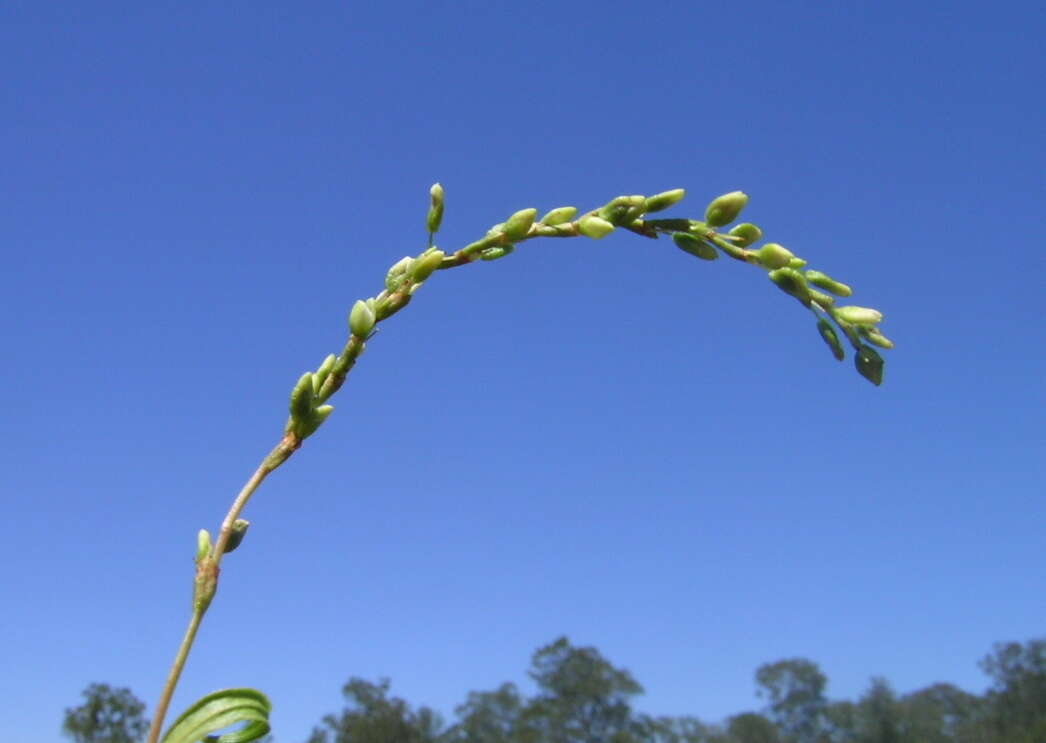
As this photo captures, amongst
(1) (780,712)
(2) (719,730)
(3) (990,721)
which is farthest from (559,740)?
(3) (990,721)

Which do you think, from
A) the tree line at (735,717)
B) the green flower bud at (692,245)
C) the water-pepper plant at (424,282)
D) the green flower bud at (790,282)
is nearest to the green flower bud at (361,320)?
the water-pepper plant at (424,282)

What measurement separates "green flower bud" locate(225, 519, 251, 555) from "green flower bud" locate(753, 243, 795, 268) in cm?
83

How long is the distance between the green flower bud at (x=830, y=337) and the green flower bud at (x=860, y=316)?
1.0 inches

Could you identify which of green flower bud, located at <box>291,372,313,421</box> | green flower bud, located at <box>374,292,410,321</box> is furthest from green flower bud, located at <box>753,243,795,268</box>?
green flower bud, located at <box>291,372,313,421</box>

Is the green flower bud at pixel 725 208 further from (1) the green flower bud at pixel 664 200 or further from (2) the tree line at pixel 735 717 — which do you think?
(2) the tree line at pixel 735 717

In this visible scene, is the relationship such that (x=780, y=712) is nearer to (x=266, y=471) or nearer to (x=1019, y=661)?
(x=1019, y=661)

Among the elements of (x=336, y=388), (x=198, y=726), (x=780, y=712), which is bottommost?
(x=198, y=726)

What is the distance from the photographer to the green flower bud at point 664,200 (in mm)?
1372

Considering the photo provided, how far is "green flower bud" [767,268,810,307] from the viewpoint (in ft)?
4.58

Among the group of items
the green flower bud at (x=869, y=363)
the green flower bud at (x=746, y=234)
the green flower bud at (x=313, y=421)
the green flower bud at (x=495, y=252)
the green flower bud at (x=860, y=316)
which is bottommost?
the green flower bud at (x=313, y=421)

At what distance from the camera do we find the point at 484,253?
132cm

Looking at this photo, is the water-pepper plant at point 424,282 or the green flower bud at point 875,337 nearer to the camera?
the water-pepper plant at point 424,282

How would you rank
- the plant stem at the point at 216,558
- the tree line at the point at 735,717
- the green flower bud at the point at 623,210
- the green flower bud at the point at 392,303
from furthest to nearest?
1. the tree line at the point at 735,717
2. the green flower bud at the point at 623,210
3. the green flower bud at the point at 392,303
4. the plant stem at the point at 216,558

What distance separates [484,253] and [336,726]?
61.4m
